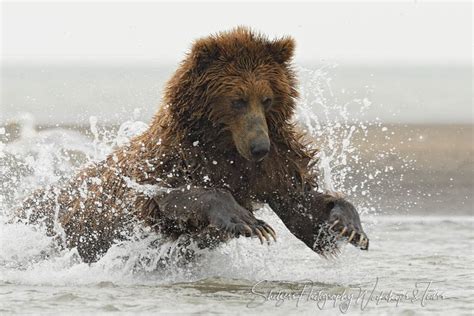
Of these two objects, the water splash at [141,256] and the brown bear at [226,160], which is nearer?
the brown bear at [226,160]

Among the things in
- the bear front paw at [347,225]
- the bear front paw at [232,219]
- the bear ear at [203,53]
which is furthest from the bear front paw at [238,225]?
the bear ear at [203,53]

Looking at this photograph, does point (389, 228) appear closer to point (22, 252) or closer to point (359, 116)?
point (22, 252)

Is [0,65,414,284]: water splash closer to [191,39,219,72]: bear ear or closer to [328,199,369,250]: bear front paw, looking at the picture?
[328,199,369,250]: bear front paw

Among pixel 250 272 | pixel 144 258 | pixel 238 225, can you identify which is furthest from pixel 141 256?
pixel 238 225

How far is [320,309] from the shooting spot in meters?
7.91

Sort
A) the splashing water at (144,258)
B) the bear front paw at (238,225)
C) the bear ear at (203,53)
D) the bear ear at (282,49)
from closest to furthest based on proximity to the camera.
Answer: the bear front paw at (238,225)
the bear ear at (203,53)
the bear ear at (282,49)
the splashing water at (144,258)

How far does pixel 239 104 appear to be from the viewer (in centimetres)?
857

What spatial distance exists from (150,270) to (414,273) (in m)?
1.95

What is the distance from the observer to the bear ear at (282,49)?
8.75m

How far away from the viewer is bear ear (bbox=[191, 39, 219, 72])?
863cm

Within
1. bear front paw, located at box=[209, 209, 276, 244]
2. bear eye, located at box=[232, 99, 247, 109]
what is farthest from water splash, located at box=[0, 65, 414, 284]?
bear front paw, located at box=[209, 209, 276, 244]

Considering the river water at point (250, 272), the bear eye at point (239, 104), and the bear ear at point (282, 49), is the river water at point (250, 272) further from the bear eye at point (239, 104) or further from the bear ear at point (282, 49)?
the bear eye at point (239, 104)

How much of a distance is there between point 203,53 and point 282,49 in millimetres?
542

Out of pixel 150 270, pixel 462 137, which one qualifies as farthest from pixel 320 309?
pixel 462 137
